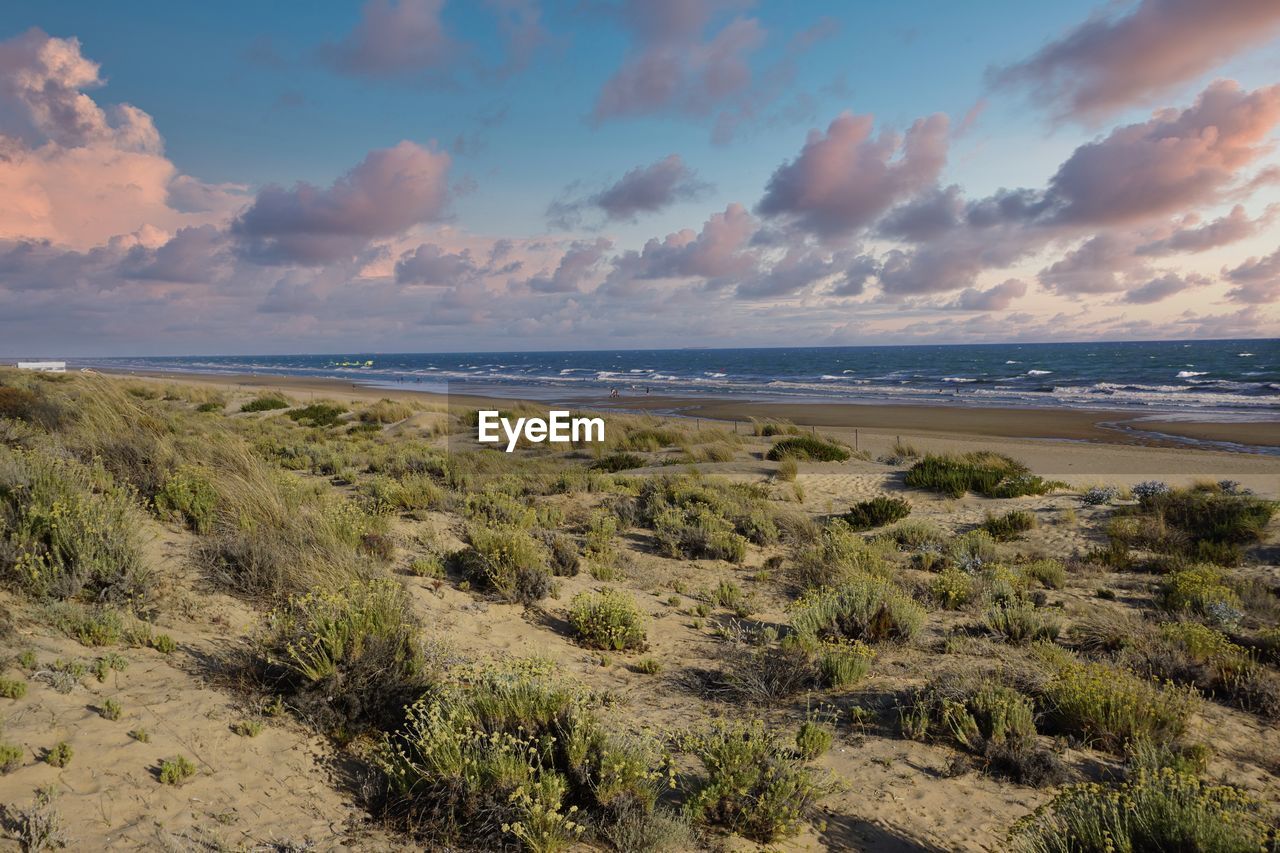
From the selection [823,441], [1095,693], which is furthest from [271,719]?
[823,441]

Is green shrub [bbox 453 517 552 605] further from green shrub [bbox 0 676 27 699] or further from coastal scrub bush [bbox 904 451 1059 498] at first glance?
coastal scrub bush [bbox 904 451 1059 498]

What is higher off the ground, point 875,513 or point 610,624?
point 610,624

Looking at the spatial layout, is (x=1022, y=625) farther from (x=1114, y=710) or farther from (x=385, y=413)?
(x=385, y=413)

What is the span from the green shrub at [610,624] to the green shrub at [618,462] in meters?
10.7

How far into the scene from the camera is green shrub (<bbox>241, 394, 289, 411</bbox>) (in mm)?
29812

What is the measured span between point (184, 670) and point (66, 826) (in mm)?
1672

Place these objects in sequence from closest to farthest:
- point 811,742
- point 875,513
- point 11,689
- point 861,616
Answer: point 11,689, point 811,742, point 861,616, point 875,513

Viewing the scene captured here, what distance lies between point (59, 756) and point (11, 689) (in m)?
0.80

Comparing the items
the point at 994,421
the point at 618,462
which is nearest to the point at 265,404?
the point at 618,462

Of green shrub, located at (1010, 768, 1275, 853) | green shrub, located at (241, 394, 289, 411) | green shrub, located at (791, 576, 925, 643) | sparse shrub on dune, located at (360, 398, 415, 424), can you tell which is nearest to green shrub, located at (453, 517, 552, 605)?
green shrub, located at (791, 576, 925, 643)

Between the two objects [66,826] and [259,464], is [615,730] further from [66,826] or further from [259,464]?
[259,464]

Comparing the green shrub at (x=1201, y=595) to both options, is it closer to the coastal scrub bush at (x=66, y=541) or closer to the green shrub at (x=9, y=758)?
the green shrub at (x=9, y=758)

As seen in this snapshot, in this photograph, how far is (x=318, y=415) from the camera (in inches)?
1081

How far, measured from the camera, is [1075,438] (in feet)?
91.0
